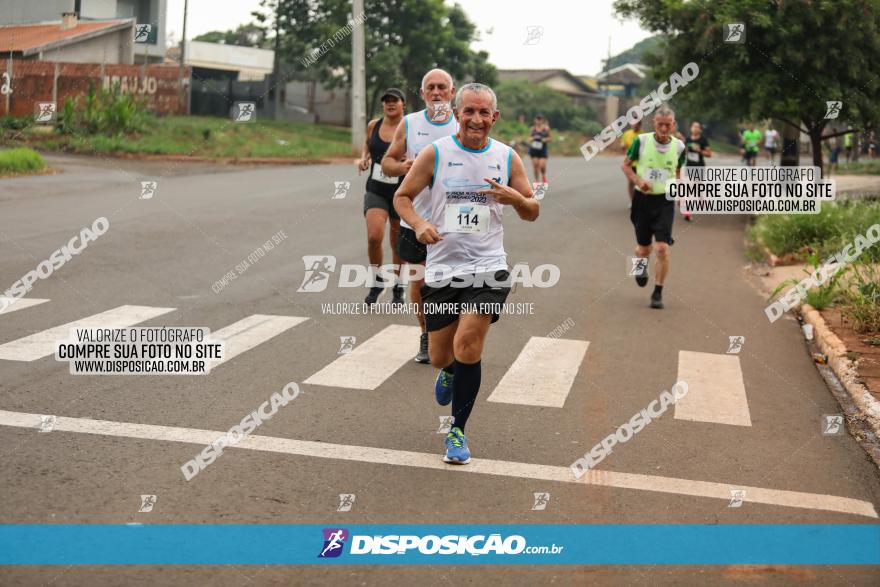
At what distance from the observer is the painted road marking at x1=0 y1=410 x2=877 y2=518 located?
5848 mm

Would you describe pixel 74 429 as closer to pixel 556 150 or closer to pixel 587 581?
pixel 587 581

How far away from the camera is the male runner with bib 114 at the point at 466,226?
6.23 m

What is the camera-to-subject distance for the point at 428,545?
5.01 m

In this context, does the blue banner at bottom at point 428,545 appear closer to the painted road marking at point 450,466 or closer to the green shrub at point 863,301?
the painted road marking at point 450,466

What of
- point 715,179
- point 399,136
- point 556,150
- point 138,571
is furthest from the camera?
point 556,150

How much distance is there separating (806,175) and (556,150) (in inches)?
1394

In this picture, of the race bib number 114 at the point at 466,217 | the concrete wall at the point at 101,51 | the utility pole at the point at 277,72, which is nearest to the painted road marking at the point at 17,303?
the race bib number 114 at the point at 466,217

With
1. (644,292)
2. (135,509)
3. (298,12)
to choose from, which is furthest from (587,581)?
(298,12)

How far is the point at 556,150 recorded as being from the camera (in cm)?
5666

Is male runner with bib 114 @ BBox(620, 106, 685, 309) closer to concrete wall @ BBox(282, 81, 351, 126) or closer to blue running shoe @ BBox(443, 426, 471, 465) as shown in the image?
blue running shoe @ BBox(443, 426, 471, 465)

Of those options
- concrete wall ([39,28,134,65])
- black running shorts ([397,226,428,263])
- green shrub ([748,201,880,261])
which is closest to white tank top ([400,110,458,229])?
black running shorts ([397,226,428,263])

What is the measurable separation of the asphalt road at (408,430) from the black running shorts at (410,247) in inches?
33.1

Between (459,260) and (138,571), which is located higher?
(459,260)

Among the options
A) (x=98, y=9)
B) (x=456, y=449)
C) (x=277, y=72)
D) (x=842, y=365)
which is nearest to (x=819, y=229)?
(x=842, y=365)
